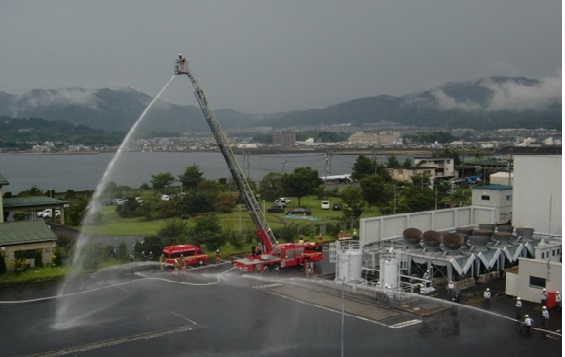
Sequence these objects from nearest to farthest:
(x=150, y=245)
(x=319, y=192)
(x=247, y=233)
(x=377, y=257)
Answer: (x=377, y=257) < (x=150, y=245) < (x=247, y=233) < (x=319, y=192)

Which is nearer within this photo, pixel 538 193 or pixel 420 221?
pixel 420 221

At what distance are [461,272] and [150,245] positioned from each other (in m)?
12.9

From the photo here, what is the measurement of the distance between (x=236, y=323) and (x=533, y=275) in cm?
920

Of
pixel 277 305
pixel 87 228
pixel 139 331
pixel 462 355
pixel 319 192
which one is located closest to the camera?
pixel 462 355

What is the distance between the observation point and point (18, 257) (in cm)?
2100

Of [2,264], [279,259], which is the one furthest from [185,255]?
[2,264]

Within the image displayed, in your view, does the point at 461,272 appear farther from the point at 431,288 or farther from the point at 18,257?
the point at 18,257

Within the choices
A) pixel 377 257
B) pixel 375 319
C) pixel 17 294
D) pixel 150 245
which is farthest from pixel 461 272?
pixel 17 294

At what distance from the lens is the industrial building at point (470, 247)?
1747 centimetres

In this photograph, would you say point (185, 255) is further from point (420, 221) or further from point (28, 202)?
Answer: point (28, 202)

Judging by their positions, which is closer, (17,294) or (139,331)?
(139,331)

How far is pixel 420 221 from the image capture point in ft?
76.1

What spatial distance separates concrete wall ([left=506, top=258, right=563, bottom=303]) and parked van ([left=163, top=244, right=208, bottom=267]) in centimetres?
1173

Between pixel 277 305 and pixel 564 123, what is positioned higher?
pixel 564 123
